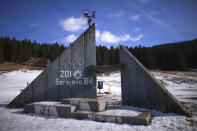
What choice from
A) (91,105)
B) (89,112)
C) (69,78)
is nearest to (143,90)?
(91,105)

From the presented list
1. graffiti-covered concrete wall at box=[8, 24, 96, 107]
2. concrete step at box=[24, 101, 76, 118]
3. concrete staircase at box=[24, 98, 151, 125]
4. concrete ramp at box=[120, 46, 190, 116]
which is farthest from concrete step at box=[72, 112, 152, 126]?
graffiti-covered concrete wall at box=[8, 24, 96, 107]

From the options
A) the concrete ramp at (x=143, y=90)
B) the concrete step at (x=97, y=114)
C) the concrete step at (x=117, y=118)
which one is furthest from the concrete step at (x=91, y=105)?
the concrete ramp at (x=143, y=90)

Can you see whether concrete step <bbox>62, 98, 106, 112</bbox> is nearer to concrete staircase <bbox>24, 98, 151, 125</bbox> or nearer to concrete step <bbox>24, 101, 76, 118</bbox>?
concrete staircase <bbox>24, 98, 151, 125</bbox>

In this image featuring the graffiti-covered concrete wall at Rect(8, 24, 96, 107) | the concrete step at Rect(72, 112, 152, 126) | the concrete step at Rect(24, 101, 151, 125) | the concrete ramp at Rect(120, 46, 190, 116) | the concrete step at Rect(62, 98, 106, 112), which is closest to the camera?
the concrete step at Rect(72, 112, 152, 126)

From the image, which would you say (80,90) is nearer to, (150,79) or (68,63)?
(68,63)

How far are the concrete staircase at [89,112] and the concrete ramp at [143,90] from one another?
1.02 m

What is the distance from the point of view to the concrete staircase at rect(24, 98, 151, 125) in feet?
14.3

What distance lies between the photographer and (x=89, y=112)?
5.19 m

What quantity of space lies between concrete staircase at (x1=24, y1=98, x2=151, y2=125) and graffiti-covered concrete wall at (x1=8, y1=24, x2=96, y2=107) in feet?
4.19

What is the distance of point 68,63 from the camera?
760 cm

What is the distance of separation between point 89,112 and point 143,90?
8.71 feet

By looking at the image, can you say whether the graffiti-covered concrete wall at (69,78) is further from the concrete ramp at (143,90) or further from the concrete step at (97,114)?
the concrete ramp at (143,90)

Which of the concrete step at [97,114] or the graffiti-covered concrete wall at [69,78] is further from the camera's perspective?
the graffiti-covered concrete wall at [69,78]

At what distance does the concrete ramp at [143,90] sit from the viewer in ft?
16.8
